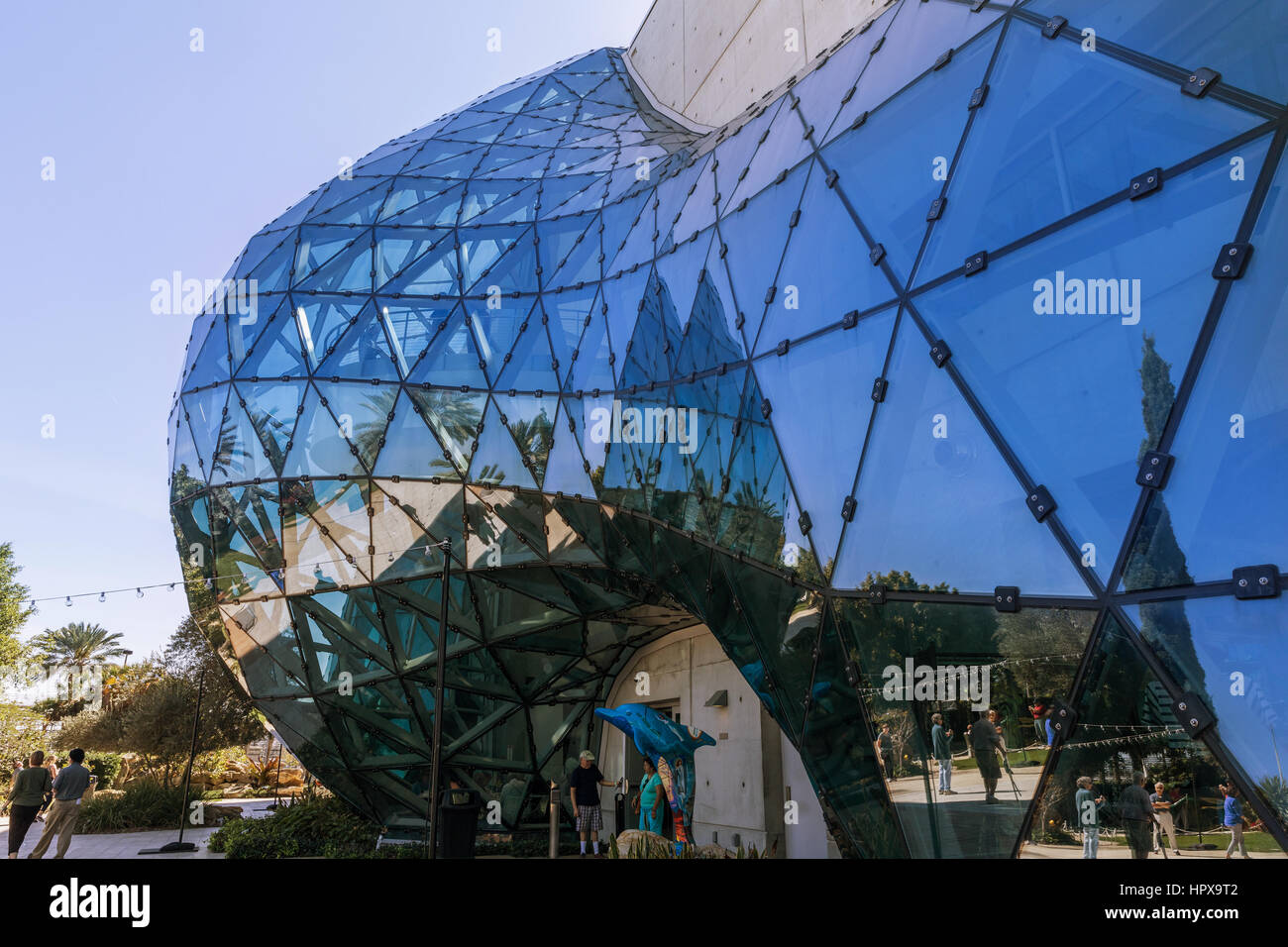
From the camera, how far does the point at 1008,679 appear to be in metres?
6.78

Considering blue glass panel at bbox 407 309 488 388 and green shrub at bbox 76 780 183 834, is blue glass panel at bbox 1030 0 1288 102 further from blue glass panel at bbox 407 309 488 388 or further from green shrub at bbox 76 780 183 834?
green shrub at bbox 76 780 183 834

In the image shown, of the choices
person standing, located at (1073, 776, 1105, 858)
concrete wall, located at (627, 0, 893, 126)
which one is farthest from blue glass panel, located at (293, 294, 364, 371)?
person standing, located at (1073, 776, 1105, 858)

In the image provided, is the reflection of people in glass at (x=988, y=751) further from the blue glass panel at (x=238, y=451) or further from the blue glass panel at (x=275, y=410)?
the blue glass panel at (x=238, y=451)

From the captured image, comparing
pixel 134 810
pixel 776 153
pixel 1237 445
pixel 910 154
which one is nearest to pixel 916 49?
pixel 910 154

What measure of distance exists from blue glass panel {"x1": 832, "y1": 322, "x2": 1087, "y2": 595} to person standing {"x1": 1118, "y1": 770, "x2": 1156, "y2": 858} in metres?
1.31

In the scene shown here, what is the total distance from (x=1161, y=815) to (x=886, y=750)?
3.04 m

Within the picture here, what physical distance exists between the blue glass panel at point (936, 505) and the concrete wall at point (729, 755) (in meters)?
7.93

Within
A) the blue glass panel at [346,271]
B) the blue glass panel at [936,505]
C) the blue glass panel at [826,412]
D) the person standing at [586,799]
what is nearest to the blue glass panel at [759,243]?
the blue glass panel at [826,412]

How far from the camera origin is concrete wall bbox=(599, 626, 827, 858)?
15.4 metres

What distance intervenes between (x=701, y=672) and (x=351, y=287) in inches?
448

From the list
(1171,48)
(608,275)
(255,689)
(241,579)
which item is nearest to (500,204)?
(608,275)

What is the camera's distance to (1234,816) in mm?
5051

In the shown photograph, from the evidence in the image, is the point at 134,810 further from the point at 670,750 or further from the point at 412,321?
the point at 670,750

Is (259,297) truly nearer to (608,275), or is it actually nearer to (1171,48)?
(608,275)
